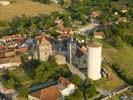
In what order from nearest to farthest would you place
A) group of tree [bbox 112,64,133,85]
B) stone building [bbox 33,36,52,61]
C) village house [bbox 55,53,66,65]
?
group of tree [bbox 112,64,133,85], stone building [bbox 33,36,52,61], village house [bbox 55,53,66,65]

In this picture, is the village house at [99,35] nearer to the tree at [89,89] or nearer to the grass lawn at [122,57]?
the grass lawn at [122,57]

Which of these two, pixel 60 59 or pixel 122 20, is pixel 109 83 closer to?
pixel 60 59

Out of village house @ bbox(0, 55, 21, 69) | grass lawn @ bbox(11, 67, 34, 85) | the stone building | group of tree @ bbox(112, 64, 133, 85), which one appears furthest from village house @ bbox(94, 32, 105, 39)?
grass lawn @ bbox(11, 67, 34, 85)

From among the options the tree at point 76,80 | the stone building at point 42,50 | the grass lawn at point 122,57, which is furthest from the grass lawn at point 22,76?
the grass lawn at point 122,57

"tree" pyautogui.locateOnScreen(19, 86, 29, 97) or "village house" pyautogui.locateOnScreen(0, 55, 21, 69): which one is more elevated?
"village house" pyautogui.locateOnScreen(0, 55, 21, 69)

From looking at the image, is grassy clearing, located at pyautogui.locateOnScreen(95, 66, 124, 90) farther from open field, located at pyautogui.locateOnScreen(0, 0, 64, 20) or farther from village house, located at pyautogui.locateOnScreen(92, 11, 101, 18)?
open field, located at pyautogui.locateOnScreen(0, 0, 64, 20)

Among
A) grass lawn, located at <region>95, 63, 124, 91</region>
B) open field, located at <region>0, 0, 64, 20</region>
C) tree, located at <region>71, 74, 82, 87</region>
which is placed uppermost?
open field, located at <region>0, 0, 64, 20</region>

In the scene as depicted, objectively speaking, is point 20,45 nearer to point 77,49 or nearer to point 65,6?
point 77,49

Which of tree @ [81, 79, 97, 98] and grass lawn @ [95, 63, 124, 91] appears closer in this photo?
tree @ [81, 79, 97, 98]
